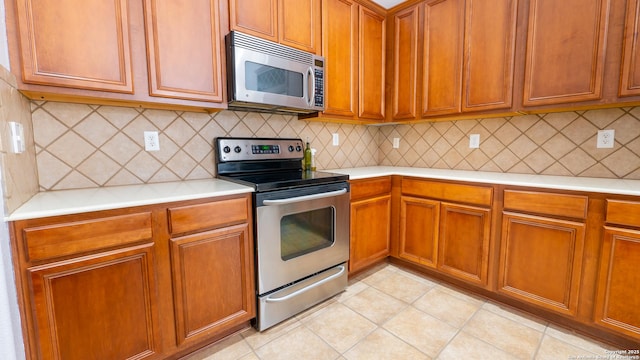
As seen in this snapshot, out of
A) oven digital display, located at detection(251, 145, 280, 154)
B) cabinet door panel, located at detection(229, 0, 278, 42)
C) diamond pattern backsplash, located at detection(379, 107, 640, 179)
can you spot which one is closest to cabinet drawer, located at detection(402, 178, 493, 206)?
diamond pattern backsplash, located at detection(379, 107, 640, 179)

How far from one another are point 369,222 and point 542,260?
112cm

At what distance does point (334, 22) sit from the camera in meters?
2.13

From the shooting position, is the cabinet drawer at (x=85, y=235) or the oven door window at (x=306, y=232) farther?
the oven door window at (x=306, y=232)

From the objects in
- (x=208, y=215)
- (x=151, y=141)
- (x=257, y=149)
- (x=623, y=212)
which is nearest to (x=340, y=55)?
(x=257, y=149)

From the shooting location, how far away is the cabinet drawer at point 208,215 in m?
1.27

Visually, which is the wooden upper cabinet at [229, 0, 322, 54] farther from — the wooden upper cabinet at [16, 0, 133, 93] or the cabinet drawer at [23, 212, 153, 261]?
the cabinet drawer at [23, 212, 153, 261]

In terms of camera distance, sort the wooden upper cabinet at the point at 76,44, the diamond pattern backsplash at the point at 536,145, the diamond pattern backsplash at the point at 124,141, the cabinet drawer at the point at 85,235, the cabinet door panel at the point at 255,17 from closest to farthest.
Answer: the cabinet drawer at the point at 85,235 → the wooden upper cabinet at the point at 76,44 → the diamond pattern backsplash at the point at 124,141 → the cabinet door panel at the point at 255,17 → the diamond pattern backsplash at the point at 536,145

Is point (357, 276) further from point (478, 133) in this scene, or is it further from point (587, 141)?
point (587, 141)

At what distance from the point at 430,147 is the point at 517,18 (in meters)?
1.14

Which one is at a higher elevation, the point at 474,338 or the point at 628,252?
the point at 628,252

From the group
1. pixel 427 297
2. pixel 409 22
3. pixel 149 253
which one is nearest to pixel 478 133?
pixel 409 22

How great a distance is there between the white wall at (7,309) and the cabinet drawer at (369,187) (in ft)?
5.67

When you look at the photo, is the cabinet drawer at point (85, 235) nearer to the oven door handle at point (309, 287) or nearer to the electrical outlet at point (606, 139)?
the oven door handle at point (309, 287)

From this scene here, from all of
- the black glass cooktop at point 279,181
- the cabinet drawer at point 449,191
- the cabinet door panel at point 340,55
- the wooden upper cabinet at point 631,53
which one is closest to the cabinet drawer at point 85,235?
the black glass cooktop at point 279,181
